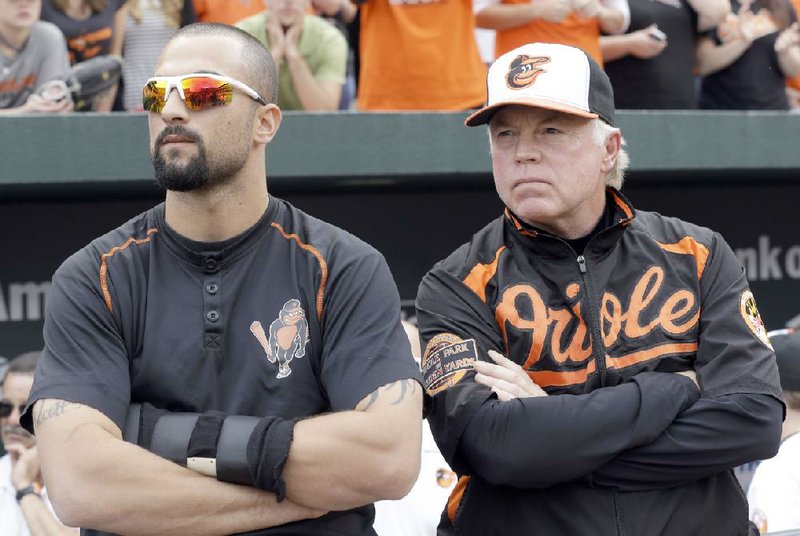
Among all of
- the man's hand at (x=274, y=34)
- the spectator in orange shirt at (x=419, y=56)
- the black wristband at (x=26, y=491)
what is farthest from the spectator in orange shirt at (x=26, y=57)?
the black wristband at (x=26, y=491)

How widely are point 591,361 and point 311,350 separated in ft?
2.44

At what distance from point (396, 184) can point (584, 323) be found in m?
3.42

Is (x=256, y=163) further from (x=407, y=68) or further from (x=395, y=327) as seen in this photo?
(x=407, y=68)

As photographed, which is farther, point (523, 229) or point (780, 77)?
point (780, 77)

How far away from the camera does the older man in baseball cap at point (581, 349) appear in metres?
2.95

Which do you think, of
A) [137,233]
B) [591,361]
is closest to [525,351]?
[591,361]

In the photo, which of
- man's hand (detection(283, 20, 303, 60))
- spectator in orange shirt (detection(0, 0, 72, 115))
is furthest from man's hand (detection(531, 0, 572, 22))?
spectator in orange shirt (detection(0, 0, 72, 115))

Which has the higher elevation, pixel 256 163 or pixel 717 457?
pixel 256 163

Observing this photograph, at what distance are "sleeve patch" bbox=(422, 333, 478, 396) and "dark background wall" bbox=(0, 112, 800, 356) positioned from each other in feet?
8.70

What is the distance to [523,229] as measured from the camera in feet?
10.5

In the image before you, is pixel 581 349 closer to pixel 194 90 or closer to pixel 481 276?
pixel 481 276

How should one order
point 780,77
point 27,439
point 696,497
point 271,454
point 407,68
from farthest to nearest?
point 780,77 < point 407,68 < point 27,439 < point 696,497 < point 271,454

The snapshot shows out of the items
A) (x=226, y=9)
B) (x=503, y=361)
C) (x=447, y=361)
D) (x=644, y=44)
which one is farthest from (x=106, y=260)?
(x=644, y=44)

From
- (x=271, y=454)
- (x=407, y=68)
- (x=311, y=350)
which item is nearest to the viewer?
(x=271, y=454)
